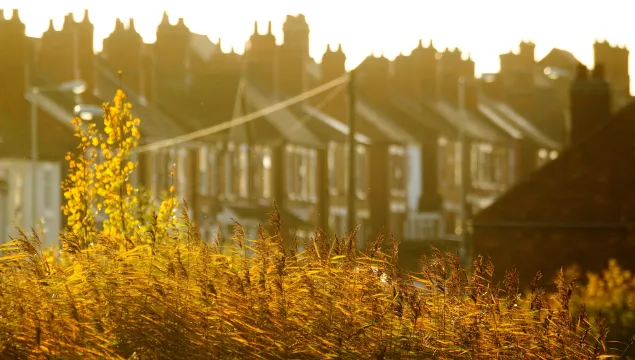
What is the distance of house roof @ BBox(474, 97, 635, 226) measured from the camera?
94.3ft

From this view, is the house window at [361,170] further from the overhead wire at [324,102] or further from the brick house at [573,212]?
the brick house at [573,212]

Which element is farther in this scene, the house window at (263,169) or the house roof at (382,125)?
the house roof at (382,125)

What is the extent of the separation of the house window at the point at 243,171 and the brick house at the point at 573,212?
76.1 ft

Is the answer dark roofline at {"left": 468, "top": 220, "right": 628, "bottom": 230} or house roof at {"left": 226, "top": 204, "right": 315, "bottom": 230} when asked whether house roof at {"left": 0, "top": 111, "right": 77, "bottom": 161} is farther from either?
dark roofline at {"left": 468, "top": 220, "right": 628, "bottom": 230}

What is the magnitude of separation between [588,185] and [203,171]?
87.6 feet

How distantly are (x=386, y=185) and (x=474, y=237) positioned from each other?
27367 mm

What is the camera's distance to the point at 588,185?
95.9 ft

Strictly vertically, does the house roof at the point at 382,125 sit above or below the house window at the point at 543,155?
above

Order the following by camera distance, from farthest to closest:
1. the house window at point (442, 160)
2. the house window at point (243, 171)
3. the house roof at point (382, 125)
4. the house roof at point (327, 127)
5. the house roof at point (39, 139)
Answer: the house window at point (442, 160), the house roof at point (382, 125), the house roof at point (327, 127), the house window at point (243, 171), the house roof at point (39, 139)

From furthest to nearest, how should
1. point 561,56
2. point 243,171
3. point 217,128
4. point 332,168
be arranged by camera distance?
point 561,56 < point 332,168 < point 243,171 < point 217,128

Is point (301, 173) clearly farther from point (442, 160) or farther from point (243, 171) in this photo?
point (442, 160)

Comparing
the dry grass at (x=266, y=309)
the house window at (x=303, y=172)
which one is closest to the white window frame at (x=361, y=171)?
the house window at (x=303, y=172)

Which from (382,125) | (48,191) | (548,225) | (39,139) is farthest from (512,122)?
(548,225)

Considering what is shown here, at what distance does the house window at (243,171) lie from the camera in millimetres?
52438
